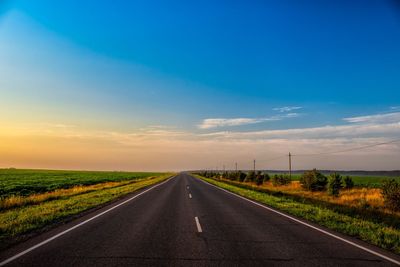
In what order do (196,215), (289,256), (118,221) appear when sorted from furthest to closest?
(196,215)
(118,221)
(289,256)

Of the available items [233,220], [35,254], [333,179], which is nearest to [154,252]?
[35,254]

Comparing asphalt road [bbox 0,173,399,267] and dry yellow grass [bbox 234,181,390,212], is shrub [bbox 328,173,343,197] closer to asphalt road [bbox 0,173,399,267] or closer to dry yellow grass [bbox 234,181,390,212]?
dry yellow grass [bbox 234,181,390,212]

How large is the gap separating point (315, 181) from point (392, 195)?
15.1m

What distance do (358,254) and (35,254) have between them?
6496mm

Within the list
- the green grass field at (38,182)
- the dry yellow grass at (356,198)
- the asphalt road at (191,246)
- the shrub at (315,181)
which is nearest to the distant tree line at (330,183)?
the shrub at (315,181)

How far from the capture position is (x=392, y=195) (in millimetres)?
17141

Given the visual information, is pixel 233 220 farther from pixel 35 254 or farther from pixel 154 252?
pixel 35 254

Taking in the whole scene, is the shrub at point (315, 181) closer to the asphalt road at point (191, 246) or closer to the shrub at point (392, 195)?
the shrub at point (392, 195)

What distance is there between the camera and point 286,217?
12211 millimetres

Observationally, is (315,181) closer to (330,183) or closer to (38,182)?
(330,183)

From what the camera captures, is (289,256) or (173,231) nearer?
(289,256)

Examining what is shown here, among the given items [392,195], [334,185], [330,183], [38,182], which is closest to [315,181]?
[330,183]

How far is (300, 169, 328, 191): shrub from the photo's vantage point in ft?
106

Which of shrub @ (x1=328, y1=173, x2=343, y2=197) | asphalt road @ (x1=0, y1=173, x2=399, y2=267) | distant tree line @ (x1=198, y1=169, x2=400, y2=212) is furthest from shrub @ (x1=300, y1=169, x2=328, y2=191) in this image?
asphalt road @ (x1=0, y1=173, x2=399, y2=267)
